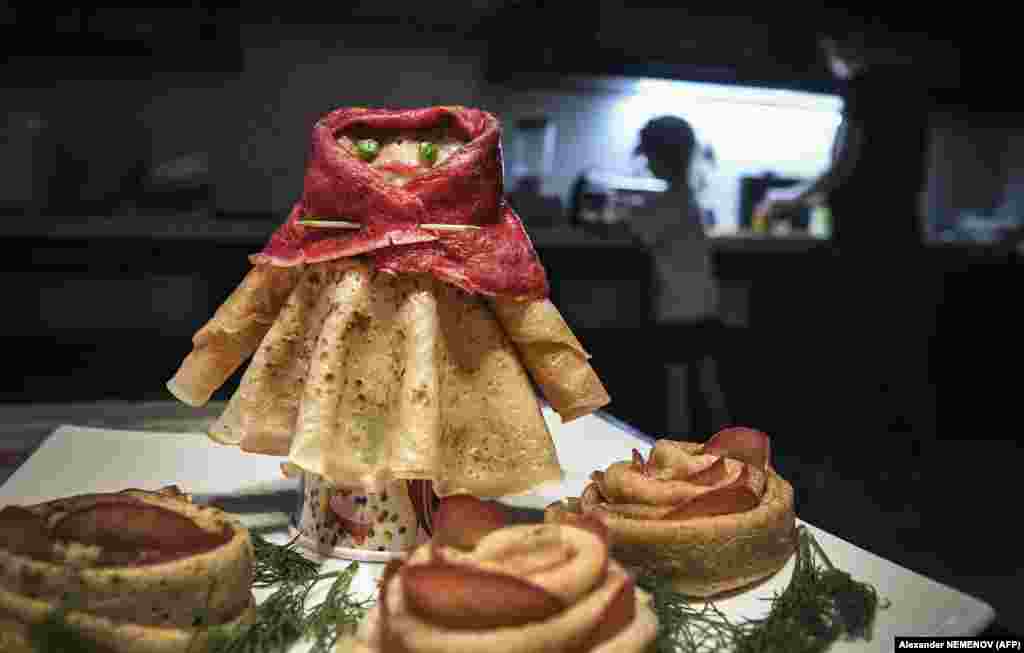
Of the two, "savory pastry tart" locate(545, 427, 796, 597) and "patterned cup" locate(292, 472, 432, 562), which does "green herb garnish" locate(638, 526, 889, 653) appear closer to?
"savory pastry tart" locate(545, 427, 796, 597)

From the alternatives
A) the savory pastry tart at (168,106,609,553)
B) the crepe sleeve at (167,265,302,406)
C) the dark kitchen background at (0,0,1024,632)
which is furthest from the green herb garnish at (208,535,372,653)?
the dark kitchen background at (0,0,1024,632)

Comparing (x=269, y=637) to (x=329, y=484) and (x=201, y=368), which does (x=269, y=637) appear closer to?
(x=329, y=484)

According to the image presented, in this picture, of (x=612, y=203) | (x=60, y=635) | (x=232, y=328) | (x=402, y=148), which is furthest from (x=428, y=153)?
(x=612, y=203)

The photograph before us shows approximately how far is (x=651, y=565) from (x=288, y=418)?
580 millimetres

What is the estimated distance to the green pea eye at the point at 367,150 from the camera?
1.40m

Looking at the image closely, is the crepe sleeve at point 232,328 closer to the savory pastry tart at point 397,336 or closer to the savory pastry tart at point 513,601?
the savory pastry tart at point 397,336

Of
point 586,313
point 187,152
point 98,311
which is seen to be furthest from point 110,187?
point 586,313

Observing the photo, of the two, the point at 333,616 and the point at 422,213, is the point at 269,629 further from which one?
the point at 422,213

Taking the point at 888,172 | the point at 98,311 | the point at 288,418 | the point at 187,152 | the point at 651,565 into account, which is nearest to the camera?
the point at 651,565

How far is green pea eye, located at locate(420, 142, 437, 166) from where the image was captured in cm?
139

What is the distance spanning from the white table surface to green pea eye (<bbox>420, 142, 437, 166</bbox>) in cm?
60

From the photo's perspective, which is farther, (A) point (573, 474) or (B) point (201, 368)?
(A) point (573, 474)

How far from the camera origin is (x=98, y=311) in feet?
7.09

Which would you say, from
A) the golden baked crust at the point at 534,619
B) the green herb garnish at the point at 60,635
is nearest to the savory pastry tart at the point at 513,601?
the golden baked crust at the point at 534,619
